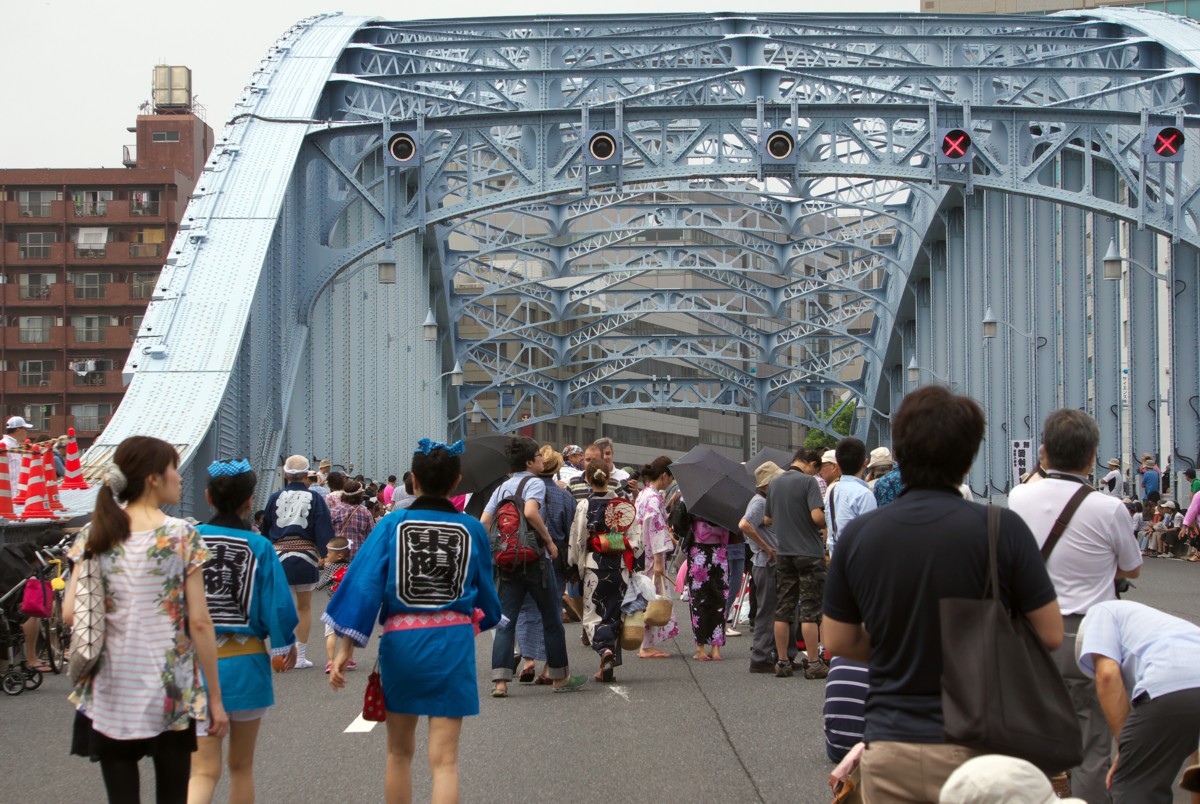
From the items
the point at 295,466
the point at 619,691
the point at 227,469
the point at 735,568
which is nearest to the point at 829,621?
the point at 227,469

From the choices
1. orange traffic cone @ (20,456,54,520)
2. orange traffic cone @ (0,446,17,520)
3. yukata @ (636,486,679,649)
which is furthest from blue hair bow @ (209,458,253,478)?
orange traffic cone @ (20,456,54,520)

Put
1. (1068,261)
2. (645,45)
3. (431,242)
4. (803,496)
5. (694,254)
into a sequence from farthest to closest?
1. (694,254)
2. (431,242)
3. (1068,261)
4. (645,45)
5. (803,496)

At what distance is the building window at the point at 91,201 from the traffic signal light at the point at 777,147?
59005 mm

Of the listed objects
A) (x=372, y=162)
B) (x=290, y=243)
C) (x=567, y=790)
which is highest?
(x=372, y=162)

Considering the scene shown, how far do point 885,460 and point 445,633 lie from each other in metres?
→ 5.63

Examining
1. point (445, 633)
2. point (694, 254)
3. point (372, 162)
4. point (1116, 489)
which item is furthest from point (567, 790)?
point (694, 254)

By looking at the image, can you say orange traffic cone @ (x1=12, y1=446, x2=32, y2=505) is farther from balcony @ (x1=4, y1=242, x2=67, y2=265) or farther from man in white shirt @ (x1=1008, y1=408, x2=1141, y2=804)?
balcony @ (x1=4, y1=242, x2=67, y2=265)

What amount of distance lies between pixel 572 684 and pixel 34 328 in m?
72.8

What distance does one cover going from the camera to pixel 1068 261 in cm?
4103

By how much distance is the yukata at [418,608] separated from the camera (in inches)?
254

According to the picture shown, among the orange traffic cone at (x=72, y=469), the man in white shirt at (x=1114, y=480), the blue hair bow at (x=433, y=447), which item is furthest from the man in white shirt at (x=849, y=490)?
the man in white shirt at (x=1114, y=480)

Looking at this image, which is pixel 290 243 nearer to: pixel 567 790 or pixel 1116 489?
pixel 1116 489

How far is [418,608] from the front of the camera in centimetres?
655

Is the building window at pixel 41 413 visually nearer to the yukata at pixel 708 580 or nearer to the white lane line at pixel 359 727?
the yukata at pixel 708 580
